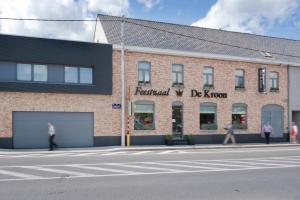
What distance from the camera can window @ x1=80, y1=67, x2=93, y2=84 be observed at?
72.7 ft

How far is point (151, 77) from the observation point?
23781mm

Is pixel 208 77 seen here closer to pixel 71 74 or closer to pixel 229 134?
pixel 229 134

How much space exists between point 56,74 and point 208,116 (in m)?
10.7

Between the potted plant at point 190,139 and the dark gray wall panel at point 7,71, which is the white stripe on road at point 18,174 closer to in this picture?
the dark gray wall panel at point 7,71

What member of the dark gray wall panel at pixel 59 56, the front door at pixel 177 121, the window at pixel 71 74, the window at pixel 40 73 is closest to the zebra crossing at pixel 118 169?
the dark gray wall panel at pixel 59 56

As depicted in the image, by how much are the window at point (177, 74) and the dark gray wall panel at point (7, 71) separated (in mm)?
10098

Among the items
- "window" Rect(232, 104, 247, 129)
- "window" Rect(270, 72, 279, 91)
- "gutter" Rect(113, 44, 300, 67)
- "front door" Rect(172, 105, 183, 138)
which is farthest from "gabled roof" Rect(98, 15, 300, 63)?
"front door" Rect(172, 105, 183, 138)

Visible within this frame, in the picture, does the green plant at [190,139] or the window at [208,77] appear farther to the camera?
the window at [208,77]

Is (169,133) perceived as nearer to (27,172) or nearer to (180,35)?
(180,35)

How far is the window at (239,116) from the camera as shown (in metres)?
26.3

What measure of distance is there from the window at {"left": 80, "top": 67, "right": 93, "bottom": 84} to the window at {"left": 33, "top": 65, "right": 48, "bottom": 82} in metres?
2.13

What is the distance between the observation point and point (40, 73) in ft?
69.4

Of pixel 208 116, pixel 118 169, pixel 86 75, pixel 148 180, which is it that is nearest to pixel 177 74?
pixel 208 116

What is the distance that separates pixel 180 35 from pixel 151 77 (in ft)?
17.8
